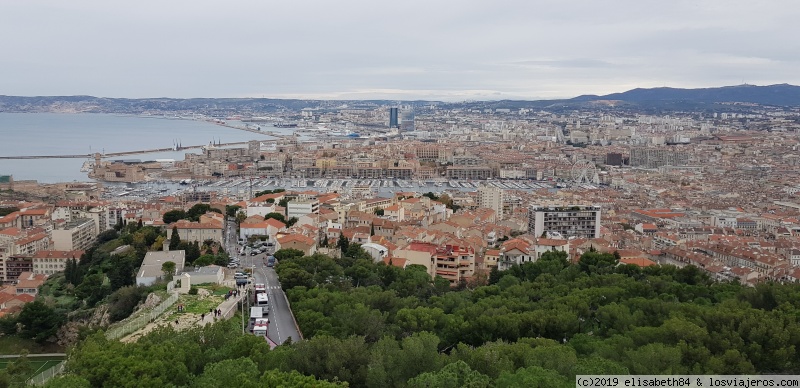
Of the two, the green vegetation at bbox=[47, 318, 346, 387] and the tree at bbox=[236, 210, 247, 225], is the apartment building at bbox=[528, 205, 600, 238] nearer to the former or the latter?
the tree at bbox=[236, 210, 247, 225]

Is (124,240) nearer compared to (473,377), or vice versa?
(473,377)

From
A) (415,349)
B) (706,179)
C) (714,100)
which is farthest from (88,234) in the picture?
(714,100)

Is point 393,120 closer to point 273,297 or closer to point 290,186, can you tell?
point 290,186

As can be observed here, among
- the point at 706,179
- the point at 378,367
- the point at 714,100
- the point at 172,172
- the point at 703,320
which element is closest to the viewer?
the point at 378,367

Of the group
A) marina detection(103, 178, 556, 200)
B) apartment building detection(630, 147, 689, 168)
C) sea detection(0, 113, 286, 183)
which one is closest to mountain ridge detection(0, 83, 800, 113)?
sea detection(0, 113, 286, 183)

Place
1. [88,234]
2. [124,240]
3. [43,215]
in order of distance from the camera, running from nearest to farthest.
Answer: [124,240], [88,234], [43,215]

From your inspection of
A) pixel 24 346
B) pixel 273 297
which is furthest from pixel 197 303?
pixel 24 346

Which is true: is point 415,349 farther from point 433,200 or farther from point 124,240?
point 433,200
